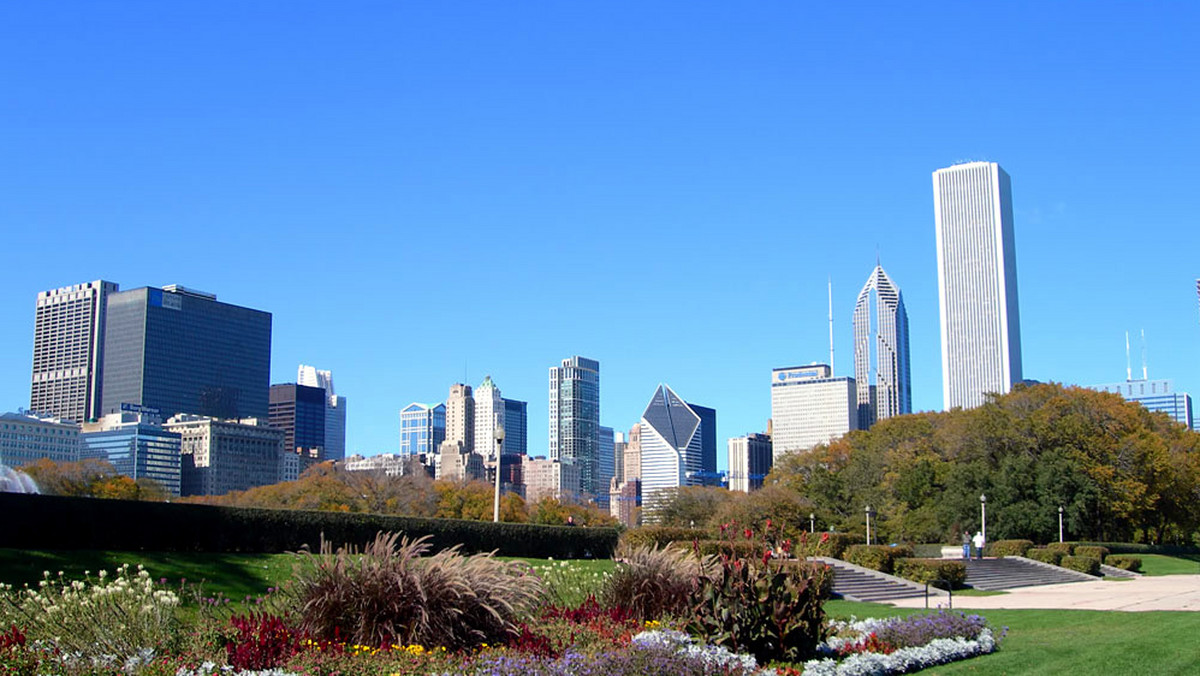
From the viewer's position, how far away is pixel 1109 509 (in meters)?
61.3

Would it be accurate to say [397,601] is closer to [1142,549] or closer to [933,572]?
[933,572]

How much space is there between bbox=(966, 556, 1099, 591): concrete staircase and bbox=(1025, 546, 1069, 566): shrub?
0.74 m

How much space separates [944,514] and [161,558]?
51.6 meters

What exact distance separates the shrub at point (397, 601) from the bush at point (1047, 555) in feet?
135

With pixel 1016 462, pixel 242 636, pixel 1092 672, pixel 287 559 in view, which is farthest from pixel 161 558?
pixel 1016 462

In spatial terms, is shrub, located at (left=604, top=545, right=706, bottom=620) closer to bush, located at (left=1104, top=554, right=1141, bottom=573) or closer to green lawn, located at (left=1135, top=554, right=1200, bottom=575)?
bush, located at (left=1104, top=554, right=1141, bottom=573)

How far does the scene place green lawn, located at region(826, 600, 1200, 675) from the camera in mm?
13172

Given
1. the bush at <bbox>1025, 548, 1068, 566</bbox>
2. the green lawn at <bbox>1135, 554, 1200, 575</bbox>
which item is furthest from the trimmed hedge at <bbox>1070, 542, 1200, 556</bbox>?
the bush at <bbox>1025, 548, 1068, 566</bbox>

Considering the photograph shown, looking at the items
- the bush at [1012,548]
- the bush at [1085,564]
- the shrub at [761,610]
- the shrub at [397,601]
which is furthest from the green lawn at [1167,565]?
the shrub at [397,601]

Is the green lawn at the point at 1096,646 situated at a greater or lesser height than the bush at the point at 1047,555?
greater

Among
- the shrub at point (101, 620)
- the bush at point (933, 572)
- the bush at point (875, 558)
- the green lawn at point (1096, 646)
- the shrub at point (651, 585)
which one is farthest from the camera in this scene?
the bush at point (875, 558)

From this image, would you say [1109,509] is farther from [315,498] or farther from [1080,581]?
[315,498]

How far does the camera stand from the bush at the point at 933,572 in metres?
34.8

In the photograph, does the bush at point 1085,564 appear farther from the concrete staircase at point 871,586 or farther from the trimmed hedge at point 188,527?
the trimmed hedge at point 188,527
